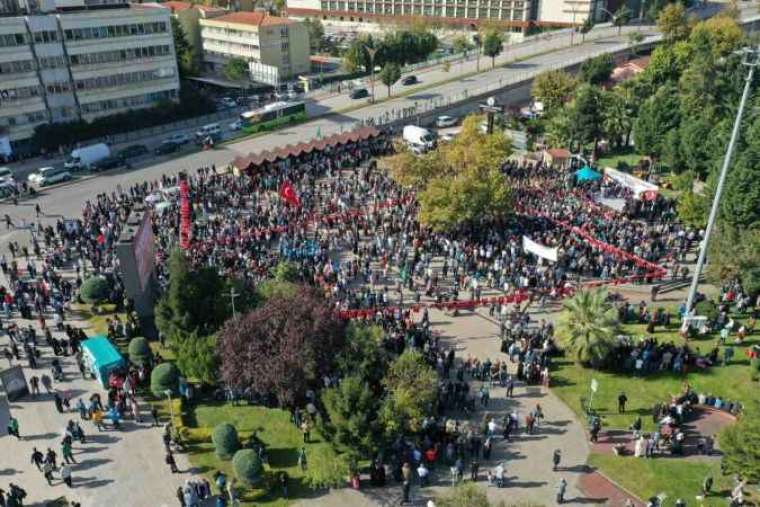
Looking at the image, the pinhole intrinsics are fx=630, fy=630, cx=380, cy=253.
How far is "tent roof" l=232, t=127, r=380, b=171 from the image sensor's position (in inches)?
1924

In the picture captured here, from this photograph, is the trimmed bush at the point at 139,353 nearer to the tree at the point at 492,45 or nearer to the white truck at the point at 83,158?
the white truck at the point at 83,158

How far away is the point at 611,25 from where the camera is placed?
11644 cm

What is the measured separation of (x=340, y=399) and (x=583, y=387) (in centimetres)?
1111

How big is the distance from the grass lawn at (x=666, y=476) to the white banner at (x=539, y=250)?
13327 millimetres

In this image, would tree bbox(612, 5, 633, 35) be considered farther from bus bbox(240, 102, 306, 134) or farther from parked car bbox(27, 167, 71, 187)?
parked car bbox(27, 167, 71, 187)

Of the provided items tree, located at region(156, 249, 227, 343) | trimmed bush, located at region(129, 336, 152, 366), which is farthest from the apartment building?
trimmed bush, located at region(129, 336, 152, 366)

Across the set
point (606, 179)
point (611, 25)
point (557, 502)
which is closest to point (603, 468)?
point (557, 502)

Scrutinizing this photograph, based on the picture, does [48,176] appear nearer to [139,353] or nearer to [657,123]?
[139,353]

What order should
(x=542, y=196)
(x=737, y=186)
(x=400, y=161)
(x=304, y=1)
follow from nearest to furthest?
(x=737, y=186)
(x=400, y=161)
(x=542, y=196)
(x=304, y=1)

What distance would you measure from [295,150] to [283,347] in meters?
31.1

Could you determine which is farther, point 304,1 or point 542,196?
point 304,1

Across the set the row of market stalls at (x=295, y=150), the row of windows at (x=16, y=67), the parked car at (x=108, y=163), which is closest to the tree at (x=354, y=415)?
the row of market stalls at (x=295, y=150)

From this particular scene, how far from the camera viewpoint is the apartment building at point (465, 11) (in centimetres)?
11241

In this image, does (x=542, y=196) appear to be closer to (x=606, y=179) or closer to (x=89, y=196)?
(x=606, y=179)
